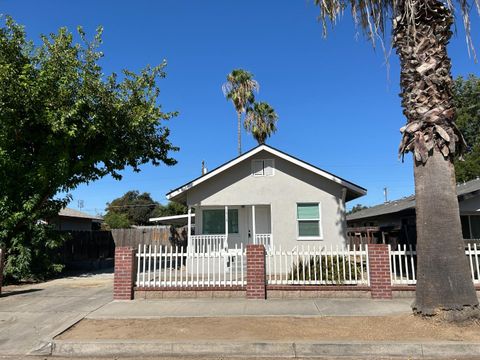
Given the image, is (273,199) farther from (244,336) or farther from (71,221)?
(71,221)

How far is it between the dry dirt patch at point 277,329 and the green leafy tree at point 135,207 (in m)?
59.1

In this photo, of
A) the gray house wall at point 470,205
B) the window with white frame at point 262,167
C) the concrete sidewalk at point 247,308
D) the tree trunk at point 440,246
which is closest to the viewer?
the tree trunk at point 440,246

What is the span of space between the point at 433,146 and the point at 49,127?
40.8ft

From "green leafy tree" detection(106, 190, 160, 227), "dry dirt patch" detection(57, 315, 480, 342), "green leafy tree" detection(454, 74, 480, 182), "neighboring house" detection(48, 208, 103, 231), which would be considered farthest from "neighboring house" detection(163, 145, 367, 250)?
"green leafy tree" detection(106, 190, 160, 227)

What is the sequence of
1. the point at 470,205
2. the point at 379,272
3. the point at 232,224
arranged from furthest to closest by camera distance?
the point at 232,224
the point at 470,205
the point at 379,272

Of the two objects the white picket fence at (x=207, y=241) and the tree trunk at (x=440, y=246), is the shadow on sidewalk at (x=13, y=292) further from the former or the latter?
the tree trunk at (x=440, y=246)

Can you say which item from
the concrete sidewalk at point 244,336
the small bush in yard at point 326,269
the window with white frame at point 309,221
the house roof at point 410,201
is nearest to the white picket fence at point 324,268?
the small bush in yard at point 326,269

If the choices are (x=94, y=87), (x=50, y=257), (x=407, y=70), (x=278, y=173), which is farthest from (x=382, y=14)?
(x=50, y=257)

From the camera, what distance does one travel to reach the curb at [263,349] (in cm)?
618

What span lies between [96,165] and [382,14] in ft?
39.7

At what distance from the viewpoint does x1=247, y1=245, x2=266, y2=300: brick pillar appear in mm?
9891

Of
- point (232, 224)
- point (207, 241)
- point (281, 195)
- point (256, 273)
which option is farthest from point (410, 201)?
point (256, 273)

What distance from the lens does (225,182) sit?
1595 centimetres

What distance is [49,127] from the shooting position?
14.4 meters
